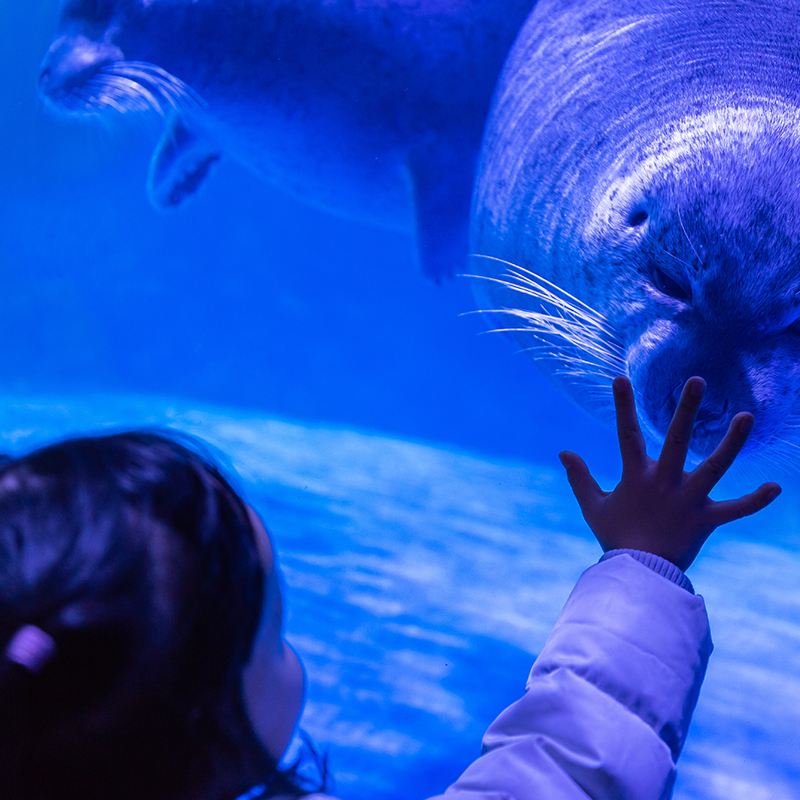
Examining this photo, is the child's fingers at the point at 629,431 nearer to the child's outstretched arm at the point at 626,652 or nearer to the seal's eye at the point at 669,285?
the child's outstretched arm at the point at 626,652

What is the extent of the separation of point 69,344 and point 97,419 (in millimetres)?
3880

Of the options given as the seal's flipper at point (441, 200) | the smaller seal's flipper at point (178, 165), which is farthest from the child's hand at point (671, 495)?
the smaller seal's flipper at point (178, 165)

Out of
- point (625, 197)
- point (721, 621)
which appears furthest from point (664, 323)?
point (721, 621)

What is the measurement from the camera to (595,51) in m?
2.21

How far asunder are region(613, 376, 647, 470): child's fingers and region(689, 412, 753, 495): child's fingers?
0.26ft

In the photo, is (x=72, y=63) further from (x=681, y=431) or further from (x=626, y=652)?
(x=626, y=652)

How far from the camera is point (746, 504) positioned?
974mm

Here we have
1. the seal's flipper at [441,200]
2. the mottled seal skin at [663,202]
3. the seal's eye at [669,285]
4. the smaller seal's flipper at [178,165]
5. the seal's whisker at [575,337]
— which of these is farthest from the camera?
the smaller seal's flipper at [178,165]

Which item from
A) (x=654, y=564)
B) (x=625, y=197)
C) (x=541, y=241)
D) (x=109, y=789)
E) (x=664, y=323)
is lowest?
(x=109, y=789)

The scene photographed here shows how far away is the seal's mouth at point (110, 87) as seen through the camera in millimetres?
3090

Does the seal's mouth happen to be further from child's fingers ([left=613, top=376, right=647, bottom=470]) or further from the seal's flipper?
child's fingers ([left=613, top=376, right=647, bottom=470])

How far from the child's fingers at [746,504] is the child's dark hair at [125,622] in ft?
2.12

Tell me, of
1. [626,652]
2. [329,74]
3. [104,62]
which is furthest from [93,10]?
[626,652]

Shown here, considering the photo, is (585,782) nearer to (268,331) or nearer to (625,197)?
(625,197)
